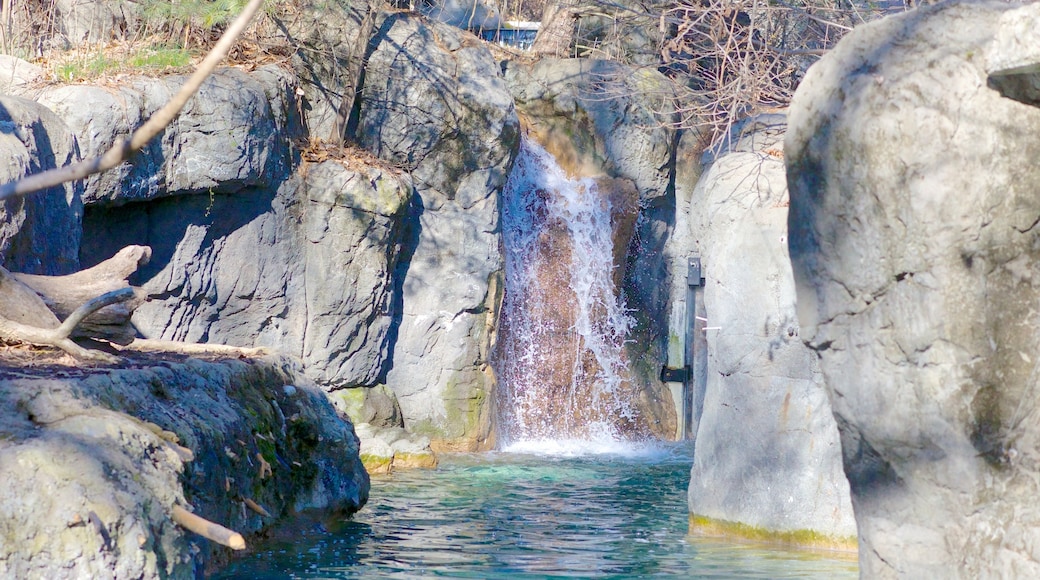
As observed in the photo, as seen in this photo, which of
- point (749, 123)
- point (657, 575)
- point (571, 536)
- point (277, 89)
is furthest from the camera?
point (277, 89)

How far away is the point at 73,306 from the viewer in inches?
254

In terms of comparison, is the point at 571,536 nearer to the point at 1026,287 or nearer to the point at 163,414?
the point at 163,414

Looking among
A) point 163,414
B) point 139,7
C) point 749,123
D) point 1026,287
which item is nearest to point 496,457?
point 749,123

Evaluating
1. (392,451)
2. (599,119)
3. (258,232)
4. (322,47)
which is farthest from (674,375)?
(322,47)

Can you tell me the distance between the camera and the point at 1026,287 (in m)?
3.80

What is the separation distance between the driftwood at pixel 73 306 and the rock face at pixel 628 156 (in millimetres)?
7978

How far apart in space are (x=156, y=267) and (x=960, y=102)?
27.9 feet

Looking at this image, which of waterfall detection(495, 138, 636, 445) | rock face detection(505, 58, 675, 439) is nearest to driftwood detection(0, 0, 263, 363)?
waterfall detection(495, 138, 636, 445)

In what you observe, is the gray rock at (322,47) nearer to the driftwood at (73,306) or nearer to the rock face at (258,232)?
the rock face at (258,232)

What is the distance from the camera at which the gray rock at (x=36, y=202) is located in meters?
6.89

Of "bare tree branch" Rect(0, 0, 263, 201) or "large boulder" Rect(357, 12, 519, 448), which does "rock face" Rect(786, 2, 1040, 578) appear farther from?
"large boulder" Rect(357, 12, 519, 448)

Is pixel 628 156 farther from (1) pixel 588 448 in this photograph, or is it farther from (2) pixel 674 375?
(1) pixel 588 448

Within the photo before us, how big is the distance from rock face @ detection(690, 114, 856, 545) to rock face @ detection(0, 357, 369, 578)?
282 cm

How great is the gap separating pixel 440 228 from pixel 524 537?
573cm
